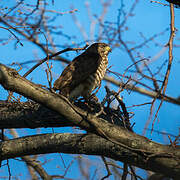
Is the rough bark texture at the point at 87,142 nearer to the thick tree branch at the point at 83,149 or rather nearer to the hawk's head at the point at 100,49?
the thick tree branch at the point at 83,149

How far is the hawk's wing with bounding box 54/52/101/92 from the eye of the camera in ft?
11.7

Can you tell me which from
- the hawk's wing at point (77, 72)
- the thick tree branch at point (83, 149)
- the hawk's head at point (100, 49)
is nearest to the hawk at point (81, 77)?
the hawk's wing at point (77, 72)

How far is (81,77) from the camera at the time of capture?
145 inches

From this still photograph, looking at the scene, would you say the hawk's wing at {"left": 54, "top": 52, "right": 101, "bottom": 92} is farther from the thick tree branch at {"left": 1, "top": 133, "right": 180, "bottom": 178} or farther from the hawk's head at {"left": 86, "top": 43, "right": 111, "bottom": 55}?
the thick tree branch at {"left": 1, "top": 133, "right": 180, "bottom": 178}

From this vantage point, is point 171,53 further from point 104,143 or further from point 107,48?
point 107,48

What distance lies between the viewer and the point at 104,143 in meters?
2.32

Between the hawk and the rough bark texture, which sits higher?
the hawk

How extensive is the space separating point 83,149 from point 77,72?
1566 mm

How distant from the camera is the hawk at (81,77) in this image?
3.59m

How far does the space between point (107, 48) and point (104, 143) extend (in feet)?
8.21

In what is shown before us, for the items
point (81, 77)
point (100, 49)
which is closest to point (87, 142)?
point (81, 77)

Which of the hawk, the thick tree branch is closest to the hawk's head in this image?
the hawk

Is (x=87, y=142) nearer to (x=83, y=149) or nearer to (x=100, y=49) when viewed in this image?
(x=83, y=149)

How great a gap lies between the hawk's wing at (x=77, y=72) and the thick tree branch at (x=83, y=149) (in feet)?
3.81
